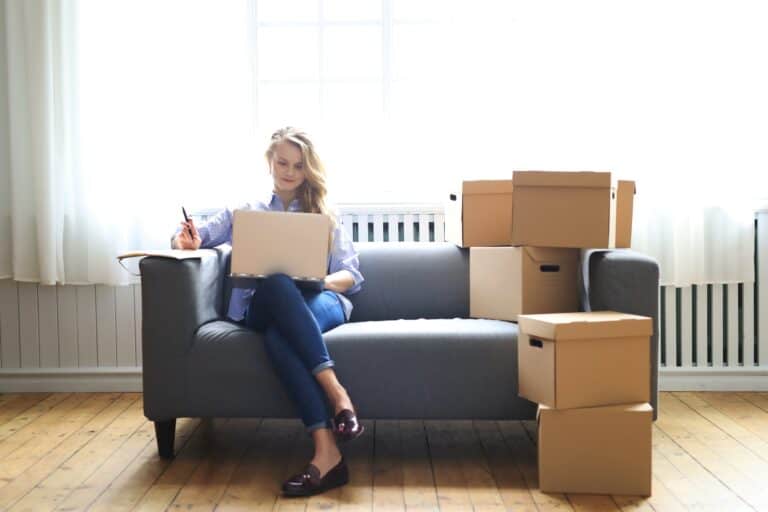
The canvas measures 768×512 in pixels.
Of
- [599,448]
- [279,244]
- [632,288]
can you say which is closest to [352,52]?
[279,244]

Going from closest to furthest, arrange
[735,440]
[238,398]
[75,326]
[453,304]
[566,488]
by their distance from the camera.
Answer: [566,488] < [238,398] < [735,440] < [453,304] < [75,326]

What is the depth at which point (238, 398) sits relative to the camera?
8.80ft

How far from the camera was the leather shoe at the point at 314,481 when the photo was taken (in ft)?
7.88

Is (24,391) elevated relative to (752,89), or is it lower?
lower

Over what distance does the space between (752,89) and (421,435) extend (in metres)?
1.86

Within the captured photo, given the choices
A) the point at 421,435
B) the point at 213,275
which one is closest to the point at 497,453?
the point at 421,435

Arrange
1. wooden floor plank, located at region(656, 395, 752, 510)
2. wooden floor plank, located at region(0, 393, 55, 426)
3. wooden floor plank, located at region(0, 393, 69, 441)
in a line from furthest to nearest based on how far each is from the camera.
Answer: wooden floor plank, located at region(0, 393, 55, 426) → wooden floor plank, located at region(0, 393, 69, 441) → wooden floor plank, located at region(656, 395, 752, 510)

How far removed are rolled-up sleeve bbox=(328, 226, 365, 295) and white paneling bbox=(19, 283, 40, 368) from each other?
57.1 inches

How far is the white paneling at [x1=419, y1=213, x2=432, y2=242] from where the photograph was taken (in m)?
3.61

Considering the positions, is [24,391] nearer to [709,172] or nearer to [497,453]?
[497,453]

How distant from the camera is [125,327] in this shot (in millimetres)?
3725

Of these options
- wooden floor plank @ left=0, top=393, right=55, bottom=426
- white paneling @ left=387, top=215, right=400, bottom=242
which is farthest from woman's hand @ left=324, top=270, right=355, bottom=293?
wooden floor plank @ left=0, top=393, right=55, bottom=426

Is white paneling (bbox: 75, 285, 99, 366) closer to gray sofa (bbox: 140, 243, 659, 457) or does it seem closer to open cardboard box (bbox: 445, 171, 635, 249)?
gray sofa (bbox: 140, 243, 659, 457)

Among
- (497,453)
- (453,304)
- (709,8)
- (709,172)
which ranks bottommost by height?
(497,453)
